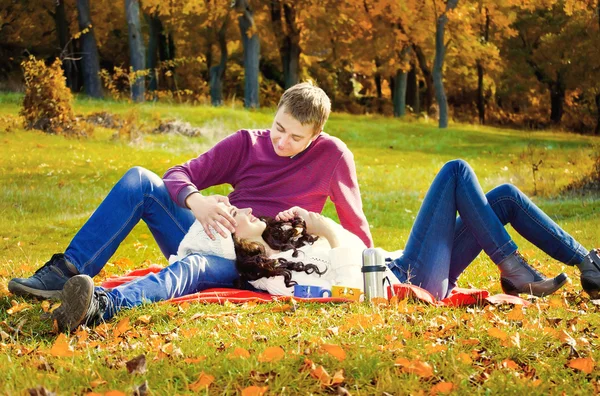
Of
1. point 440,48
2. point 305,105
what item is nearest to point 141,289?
point 305,105

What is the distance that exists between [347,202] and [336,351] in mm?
1855

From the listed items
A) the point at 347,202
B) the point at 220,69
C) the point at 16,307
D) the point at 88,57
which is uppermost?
the point at 88,57

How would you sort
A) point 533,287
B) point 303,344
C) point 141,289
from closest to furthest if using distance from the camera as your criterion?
1. point 303,344
2. point 141,289
3. point 533,287

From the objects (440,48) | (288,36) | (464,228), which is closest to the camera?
(464,228)

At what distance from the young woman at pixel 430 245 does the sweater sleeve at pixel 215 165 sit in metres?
0.53

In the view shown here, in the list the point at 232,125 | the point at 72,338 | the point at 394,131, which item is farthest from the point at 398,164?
the point at 72,338

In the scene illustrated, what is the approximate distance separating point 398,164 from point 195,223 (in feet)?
43.6

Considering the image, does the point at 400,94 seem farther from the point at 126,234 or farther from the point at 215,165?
the point at 126,234

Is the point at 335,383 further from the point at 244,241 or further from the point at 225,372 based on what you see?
the point at 244,241

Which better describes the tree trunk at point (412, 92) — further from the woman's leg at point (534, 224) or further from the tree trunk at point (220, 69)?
the woman's leg at point (534, 224)

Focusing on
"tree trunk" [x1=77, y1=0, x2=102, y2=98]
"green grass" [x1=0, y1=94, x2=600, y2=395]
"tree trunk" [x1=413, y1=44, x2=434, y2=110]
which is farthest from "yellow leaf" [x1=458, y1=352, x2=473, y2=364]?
"tree trunk" [x1=413, y1=44, x2=434, y2=110]

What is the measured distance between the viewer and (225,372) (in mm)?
3482

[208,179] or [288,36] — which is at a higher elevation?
[288,36]

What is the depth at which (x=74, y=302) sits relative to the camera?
13.2 ft
